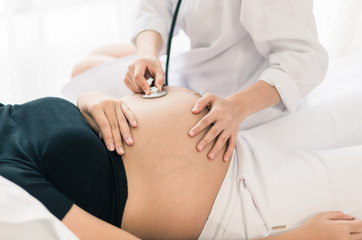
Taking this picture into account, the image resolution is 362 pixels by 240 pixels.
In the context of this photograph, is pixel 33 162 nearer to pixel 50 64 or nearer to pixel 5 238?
pixel 5 238

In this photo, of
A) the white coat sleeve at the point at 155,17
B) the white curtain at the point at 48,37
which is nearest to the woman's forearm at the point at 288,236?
the white coat sleeve at the point at 155,17

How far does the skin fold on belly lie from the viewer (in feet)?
2.69

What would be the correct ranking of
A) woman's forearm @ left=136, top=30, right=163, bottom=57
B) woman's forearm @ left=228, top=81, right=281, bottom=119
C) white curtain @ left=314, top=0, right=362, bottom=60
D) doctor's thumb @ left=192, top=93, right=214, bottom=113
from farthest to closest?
1. white curtain @ left=314, top=0, right=362, bottom=60
2. woman's forearm @ left=136, top=30, right=163, bottom=57
3. woman's forearm @ left=228, top=81, right=281, bottom=119
4. doctor's thumb @ left=192, top=93, right=214, bottom=113

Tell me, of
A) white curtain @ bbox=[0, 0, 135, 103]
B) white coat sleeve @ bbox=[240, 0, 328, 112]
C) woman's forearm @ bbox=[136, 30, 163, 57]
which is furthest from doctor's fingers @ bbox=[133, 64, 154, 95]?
white curtain @ bbox=[0, 0, 135, 103]

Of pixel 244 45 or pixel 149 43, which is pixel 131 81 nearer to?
pixel 149 43

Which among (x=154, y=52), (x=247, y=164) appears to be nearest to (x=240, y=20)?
(x=154, y=52)

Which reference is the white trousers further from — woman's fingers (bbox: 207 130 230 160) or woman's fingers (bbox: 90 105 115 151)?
woman's fingers (bbox: 90 105 115 151)

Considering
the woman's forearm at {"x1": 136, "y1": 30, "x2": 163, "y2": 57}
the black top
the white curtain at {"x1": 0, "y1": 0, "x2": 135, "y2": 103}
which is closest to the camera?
the black top

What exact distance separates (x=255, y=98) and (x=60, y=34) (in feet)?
5.64

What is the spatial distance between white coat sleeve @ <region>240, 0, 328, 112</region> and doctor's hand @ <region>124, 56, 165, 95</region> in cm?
28

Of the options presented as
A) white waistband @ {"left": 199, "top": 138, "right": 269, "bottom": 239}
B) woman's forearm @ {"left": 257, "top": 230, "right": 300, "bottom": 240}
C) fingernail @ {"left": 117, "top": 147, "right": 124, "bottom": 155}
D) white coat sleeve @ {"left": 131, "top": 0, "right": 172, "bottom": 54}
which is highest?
white coat sleeve @ {"left": 131, "top": 0, "right": 172, "bottom": 54}

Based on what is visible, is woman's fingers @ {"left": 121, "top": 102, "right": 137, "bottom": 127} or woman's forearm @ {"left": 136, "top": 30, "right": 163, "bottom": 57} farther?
woman's forearm @ {"left": 136, "top": 30, "right": 163, "bottom": 57}

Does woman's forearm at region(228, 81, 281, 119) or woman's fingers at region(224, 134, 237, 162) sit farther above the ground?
woman's forearm at region(228, 81, 281, 119)

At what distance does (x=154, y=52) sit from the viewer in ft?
4.22
